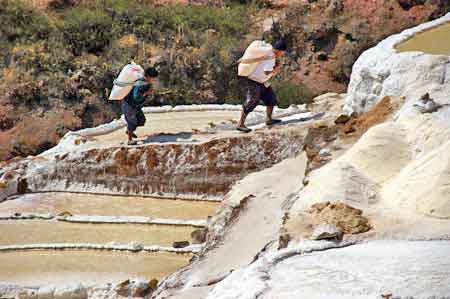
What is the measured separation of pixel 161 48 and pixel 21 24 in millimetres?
3322

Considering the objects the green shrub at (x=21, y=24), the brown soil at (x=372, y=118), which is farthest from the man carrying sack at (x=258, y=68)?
the green shrub at (x=21, y=24)

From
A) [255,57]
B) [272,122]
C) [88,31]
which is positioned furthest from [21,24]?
[255,57]

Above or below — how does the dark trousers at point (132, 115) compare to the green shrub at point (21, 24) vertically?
below

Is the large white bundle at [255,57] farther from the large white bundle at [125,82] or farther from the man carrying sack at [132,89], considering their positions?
the large white bundle at [125,82]

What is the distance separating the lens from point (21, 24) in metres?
18.6

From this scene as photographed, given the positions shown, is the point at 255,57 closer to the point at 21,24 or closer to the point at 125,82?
the point at 125,82

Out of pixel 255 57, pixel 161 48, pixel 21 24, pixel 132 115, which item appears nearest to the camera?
pixel 255 57

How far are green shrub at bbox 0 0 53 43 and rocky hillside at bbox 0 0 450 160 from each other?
22 mm

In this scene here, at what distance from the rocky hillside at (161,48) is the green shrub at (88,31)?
0.8 inches

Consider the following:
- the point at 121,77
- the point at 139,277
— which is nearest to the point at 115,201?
the point at 121,77

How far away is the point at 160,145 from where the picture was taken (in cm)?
1214

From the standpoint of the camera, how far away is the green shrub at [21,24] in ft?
59.9

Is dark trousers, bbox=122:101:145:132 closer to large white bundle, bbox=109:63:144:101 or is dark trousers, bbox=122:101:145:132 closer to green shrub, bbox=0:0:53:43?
large white bundle, bbox=109:63:144:101

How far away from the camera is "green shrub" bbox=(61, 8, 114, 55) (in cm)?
1791
